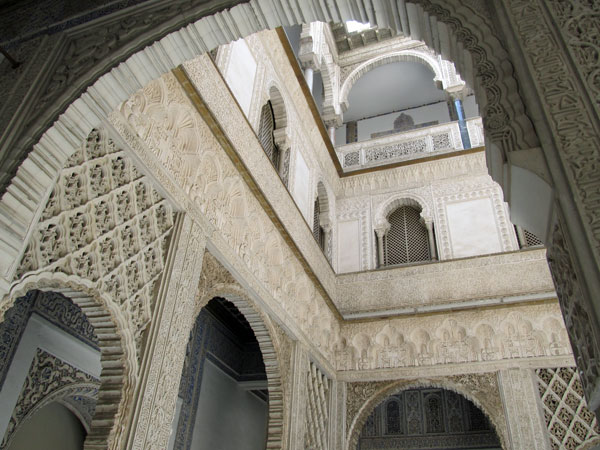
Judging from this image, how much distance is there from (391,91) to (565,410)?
20.9 feet

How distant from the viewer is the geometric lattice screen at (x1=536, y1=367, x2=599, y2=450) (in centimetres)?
464

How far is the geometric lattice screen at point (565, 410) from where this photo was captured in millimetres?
4637

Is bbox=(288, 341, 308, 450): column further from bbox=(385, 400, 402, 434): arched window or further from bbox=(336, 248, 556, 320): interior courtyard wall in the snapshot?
bbox=(385, 400, 402, 434): arched window

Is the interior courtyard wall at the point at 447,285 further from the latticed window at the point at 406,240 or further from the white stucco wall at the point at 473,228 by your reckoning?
the latticed window at the point at 406,240

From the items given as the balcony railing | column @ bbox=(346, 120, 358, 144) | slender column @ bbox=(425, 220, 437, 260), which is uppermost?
column @ bbox=(346, 120, 358, 144)

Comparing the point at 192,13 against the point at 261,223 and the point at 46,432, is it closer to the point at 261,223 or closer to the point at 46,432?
the point at 261,223

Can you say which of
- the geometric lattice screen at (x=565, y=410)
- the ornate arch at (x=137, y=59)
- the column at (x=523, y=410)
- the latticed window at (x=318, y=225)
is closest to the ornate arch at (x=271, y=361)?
the ornate arch at (x=137, y=59)

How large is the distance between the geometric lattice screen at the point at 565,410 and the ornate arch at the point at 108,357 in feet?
13.1

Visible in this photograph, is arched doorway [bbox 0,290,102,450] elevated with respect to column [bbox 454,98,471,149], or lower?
lower

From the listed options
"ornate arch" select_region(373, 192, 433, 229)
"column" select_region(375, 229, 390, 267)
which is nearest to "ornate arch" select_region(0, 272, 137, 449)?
"column" select_region(375, 229, 390, 267)

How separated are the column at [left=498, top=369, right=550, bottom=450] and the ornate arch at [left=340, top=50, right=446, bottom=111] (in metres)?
4.62

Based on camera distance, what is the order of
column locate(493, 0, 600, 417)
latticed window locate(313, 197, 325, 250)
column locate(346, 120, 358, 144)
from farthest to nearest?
column locate(346, 120, 358, 144) < latticed window locate(313, 197, 325, 250) < column locate(493, 0, 600, 417)

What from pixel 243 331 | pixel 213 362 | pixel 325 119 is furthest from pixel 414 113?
pixel 213 362

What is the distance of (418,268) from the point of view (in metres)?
6.02
